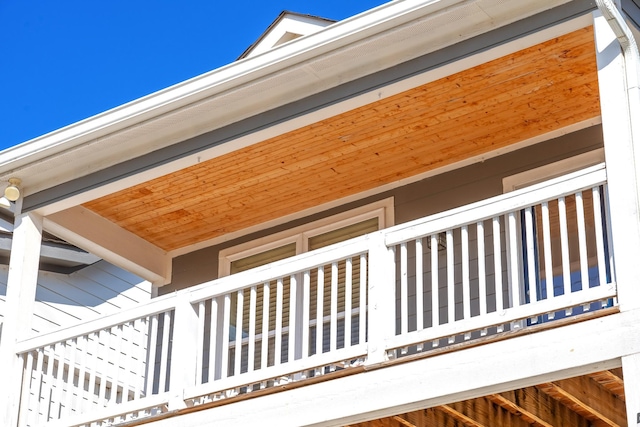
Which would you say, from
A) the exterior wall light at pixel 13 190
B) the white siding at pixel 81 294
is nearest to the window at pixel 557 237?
the exterior wall light at pixel 13 190

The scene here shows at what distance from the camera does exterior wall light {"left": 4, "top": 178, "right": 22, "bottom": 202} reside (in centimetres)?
1048

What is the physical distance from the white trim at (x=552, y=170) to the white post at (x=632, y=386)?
3.38m

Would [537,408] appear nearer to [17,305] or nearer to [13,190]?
[17,305]

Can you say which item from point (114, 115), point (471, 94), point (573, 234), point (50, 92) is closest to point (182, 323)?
point (114, 115)

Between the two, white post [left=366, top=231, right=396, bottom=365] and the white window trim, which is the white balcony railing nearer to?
white post [left=366, top=231, right=396, bottom=365]

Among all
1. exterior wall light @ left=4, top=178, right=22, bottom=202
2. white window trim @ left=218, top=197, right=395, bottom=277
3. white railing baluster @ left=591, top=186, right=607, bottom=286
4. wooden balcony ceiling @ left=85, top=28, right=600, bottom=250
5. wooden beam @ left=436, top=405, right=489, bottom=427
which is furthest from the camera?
white window trim @ left=218, top=197, right=395, bottom=277

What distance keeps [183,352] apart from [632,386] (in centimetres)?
363

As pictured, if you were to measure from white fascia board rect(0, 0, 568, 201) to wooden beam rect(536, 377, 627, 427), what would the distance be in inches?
107

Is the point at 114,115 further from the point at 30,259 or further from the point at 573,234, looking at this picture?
the point at 573,234

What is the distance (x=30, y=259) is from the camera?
10438mm

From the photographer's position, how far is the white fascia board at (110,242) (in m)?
11.3

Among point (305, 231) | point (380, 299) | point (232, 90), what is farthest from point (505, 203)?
point (305, 231)

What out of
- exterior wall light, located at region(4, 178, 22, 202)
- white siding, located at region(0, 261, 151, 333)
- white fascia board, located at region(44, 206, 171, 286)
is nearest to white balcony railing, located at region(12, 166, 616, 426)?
exterior wall light, located at region(4, 178, 22, 202)

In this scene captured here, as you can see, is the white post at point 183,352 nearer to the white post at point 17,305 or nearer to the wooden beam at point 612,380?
the white post at point 17,305
